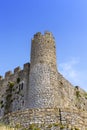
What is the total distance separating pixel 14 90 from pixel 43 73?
16.7 ft

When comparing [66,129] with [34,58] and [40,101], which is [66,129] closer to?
[40,101]

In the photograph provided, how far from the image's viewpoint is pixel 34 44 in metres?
29.5

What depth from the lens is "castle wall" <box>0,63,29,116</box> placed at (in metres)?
29.1

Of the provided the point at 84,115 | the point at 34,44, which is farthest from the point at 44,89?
the point at 84,115

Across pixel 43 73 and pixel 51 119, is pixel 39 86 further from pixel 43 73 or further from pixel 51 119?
pixel 51 119

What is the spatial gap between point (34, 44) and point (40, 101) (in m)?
6.17

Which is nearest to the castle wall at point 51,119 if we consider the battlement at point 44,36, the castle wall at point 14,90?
the castle wall at point 14,90

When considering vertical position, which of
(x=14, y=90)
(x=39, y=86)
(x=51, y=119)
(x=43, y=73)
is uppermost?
(x=43, y=73)

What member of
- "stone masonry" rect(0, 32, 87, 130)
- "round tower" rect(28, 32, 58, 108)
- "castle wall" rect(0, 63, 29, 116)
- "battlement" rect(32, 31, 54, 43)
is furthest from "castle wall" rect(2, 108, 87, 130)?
"battlement" rect(32, 31, 54, 43)

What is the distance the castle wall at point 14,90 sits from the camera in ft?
95.4

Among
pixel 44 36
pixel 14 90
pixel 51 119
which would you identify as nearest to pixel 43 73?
pixel 44 36

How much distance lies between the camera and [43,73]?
2759cm

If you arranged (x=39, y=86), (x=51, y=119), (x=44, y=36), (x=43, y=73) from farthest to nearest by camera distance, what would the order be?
(x=44, y=36), (x=43, y=73), (x=39, y=86), (x=51, y=119)

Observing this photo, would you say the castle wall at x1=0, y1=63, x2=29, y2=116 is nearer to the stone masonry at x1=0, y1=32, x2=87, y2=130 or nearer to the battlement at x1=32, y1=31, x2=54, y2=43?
the stone masonry at x1=0, y1=32, x2=87, y2=130
